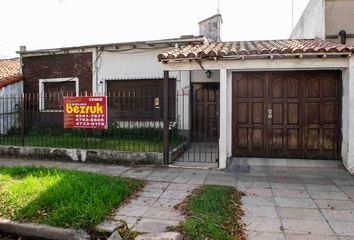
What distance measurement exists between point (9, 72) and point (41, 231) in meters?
12.9

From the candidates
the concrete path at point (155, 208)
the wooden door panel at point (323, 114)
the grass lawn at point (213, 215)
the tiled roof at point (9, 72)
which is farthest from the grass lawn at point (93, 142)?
the wooden door panel at point (323, 114)

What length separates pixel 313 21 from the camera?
11242 mm

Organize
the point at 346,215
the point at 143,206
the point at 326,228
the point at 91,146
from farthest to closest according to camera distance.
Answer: the point at 91,146 → the point at 143,206 → the point at 346,215 → the point at 326,228

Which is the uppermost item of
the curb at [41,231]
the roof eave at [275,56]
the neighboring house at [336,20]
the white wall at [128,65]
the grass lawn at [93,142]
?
the neighboring house at [336,20]

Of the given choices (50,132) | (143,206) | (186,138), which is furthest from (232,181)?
(50,132)

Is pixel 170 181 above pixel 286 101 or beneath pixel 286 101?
beneath

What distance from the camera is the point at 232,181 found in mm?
6953

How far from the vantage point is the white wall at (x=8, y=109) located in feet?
41.0

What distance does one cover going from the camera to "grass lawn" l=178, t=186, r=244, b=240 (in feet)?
13.8

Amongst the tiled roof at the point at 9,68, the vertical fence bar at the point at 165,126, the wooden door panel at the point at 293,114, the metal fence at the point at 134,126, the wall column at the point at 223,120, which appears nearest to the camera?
the wall column at the point at 223,120

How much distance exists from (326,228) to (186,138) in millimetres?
7079

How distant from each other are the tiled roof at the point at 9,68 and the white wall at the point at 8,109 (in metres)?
1.03

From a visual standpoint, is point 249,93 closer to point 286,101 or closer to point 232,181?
point 286,101

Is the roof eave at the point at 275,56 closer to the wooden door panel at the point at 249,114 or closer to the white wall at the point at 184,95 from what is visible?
the wooden door panel at the point at 249,114
